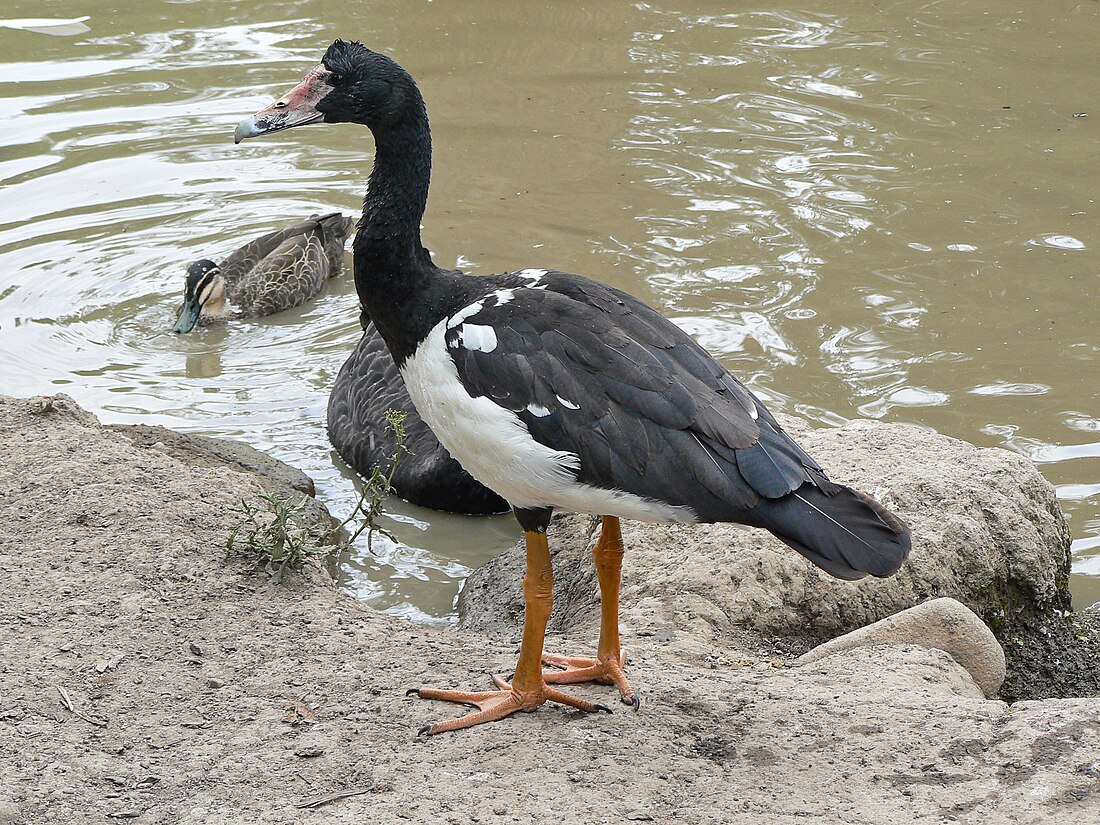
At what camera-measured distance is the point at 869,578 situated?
5711 mm

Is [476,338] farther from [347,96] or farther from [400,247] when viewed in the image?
[347,96]

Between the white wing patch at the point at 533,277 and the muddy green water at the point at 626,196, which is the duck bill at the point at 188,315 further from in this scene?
the white wing patch at the point at 533,277

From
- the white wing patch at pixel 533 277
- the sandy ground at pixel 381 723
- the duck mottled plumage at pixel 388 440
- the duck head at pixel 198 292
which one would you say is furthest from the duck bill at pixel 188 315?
the white wing patch at pixel 533 277

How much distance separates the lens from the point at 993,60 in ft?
44.1

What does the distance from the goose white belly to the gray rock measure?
4.47 ft

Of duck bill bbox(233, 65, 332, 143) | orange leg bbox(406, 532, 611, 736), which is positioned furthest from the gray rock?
duck bill bbox(233, 65, 332, 143)

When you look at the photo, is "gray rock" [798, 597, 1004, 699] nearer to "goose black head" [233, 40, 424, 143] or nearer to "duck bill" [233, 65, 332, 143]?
"goose black head" [233, 40, 424, 143]

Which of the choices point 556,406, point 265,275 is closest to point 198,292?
point 265,275

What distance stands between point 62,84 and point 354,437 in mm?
7304

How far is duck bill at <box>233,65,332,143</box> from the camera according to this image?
473 centimetres

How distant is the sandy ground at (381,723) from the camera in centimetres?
392

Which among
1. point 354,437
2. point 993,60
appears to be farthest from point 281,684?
point 993,60

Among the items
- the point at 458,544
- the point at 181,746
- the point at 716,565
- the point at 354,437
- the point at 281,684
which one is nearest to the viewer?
the point at 181,746

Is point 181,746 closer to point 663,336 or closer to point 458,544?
point 663,336
